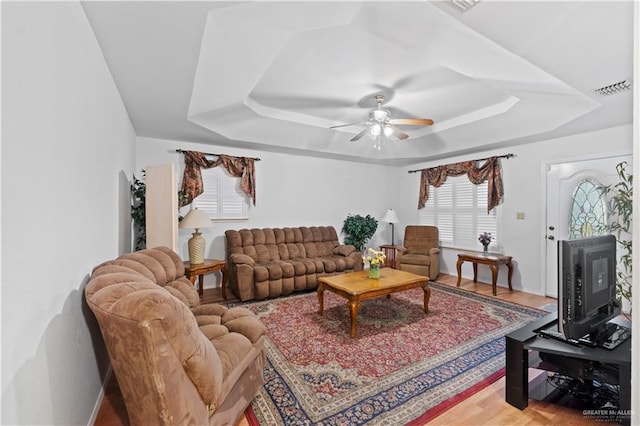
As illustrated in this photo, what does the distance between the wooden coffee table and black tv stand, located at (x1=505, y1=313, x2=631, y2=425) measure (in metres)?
1.24

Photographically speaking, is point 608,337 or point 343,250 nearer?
point 608,337

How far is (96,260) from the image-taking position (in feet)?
6.27

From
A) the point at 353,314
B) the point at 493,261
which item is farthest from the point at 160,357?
the point at 493,261

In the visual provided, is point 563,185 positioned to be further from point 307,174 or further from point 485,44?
point 307,174

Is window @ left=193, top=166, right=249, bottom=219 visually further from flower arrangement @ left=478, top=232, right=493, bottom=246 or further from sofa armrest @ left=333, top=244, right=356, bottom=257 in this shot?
flower arrangement @ left=478, top=232, right=493, bottom=246

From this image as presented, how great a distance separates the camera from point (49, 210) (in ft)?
3.83

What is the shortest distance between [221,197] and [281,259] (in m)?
1.43

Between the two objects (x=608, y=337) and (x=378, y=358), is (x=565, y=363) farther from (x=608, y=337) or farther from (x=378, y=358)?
(x=378, y=358)

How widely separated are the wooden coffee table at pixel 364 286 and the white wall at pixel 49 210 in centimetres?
200

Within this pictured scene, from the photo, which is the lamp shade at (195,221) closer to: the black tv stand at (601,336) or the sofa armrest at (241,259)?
the sofa armrest at (241,259)

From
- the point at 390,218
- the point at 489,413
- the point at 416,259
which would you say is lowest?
the point at 489,413

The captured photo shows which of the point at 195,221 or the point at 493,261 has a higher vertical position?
the point at 195,221

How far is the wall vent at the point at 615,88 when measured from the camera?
8.38ft

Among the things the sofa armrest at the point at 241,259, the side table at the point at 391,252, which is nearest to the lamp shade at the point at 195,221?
the sofa armrest at the point at 241,259
